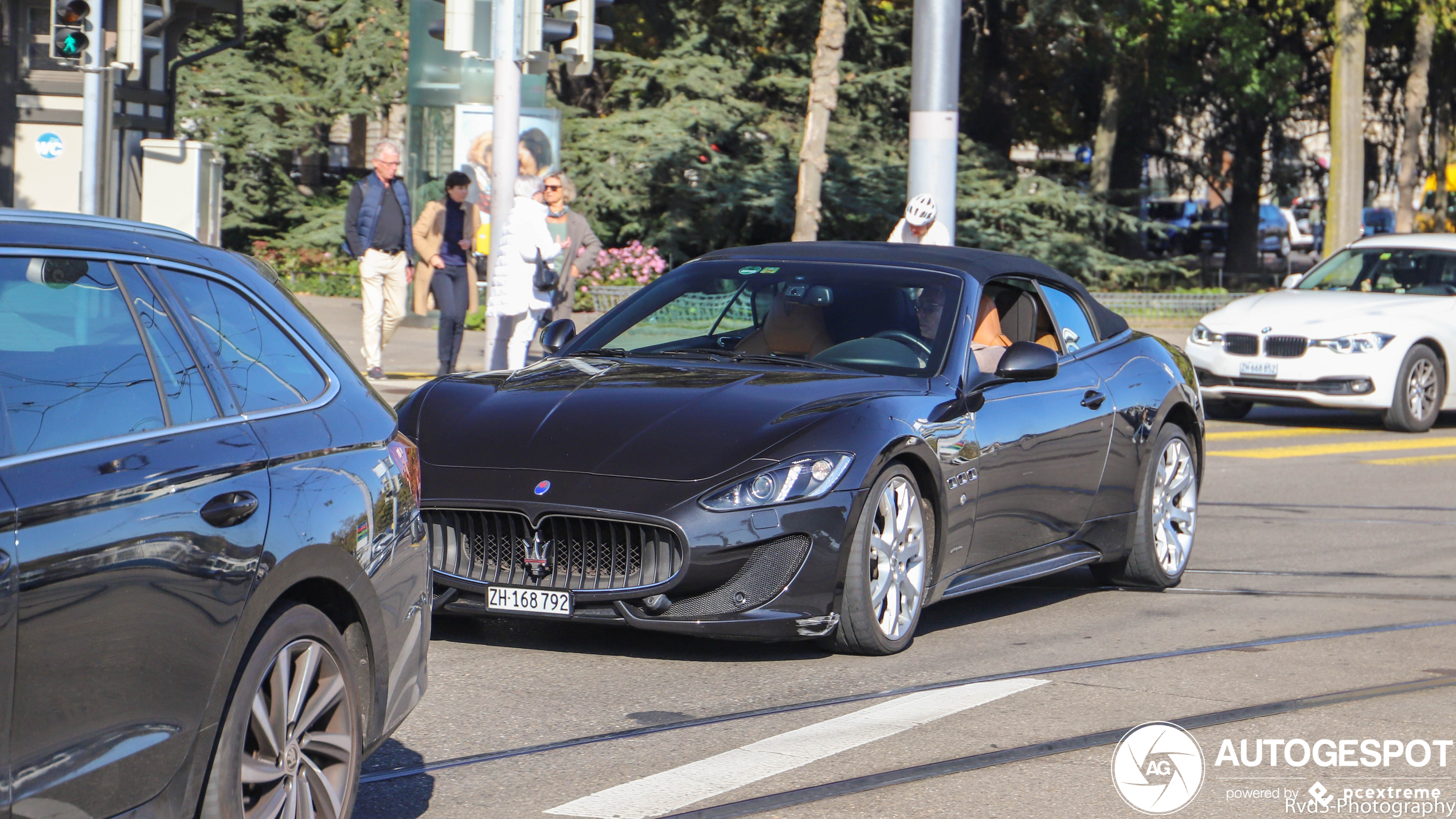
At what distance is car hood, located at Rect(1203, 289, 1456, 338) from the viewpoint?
1611 centimetres

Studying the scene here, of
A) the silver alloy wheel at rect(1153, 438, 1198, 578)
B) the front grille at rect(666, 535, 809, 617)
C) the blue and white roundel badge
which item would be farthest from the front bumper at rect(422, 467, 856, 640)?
the blue and white roundel badge

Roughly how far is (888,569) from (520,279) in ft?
26.1

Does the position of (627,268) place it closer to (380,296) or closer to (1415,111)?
(380,296)

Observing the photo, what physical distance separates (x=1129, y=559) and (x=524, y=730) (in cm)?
383

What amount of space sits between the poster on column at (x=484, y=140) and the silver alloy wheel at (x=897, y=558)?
53.0ft

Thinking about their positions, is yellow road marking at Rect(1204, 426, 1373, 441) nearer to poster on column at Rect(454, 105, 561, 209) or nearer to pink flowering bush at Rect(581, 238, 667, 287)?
poster on column at Rect(454, 105, 561, 209)

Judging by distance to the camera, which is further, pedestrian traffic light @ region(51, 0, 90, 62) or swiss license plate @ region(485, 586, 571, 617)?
pedestrian traffic light @ region(51, 0, 90, 62)

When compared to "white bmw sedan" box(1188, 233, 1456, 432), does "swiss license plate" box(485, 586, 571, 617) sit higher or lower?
lower

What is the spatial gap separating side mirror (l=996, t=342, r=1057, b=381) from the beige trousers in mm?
9106

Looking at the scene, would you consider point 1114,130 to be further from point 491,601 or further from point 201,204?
point 491,601

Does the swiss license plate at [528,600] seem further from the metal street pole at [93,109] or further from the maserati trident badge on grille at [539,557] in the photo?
the metal street pole at [93,109]

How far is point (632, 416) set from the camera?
6.71 m

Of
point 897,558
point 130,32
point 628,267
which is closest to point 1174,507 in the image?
point 897,558

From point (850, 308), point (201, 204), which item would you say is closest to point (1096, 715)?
point (850, 308)
